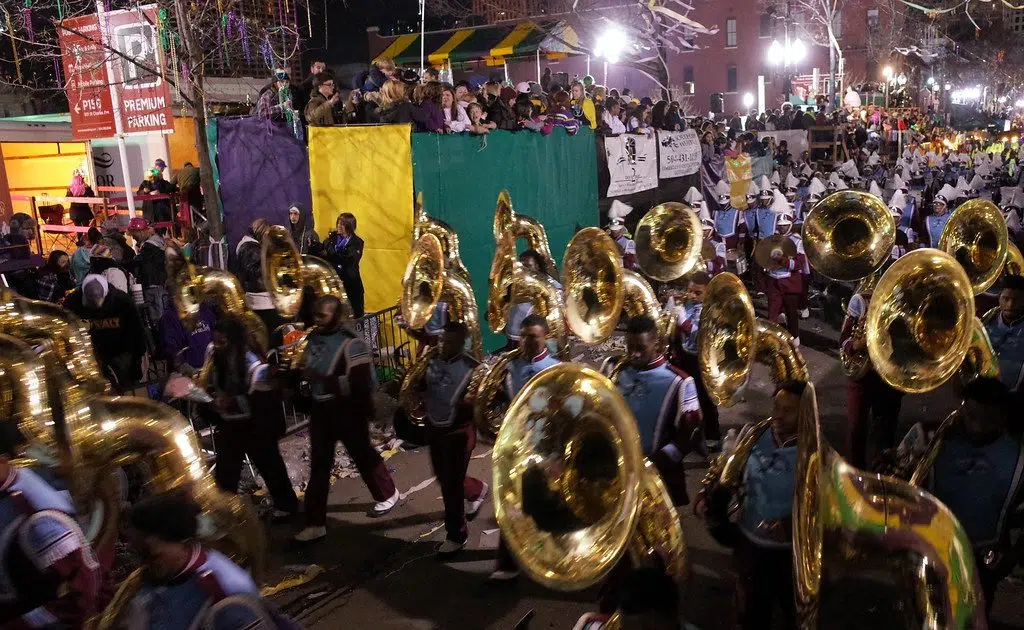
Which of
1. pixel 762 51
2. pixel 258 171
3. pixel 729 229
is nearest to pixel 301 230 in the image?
pixel 258 171

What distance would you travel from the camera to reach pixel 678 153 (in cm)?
1677

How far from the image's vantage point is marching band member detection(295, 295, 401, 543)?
20.1 ft

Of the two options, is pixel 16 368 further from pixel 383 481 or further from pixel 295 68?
pixel 295 68

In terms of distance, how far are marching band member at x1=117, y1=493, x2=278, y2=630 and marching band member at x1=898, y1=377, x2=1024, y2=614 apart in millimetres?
3286

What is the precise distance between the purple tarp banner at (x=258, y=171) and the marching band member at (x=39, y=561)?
277 inches

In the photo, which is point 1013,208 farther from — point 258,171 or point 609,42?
point 258,171

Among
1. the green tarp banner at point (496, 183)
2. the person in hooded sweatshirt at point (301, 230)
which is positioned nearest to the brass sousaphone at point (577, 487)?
the person in hooded sweatshirt at point (301, 230)

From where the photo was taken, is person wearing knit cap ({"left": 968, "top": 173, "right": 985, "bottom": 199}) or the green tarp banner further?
person wearing knit cap ({"left": 968, "top": 173, "right": 985, "bottom": 199})

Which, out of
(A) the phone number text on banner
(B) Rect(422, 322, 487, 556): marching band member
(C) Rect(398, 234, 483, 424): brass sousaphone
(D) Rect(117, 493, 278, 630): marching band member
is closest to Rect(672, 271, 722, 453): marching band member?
(C) Rect(398, 234, 483, 424): brass sousaphone

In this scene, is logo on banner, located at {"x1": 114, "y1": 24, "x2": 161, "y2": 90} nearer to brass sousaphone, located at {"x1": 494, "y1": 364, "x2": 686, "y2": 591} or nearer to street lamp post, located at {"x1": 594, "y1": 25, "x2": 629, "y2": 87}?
brass sousaphone, located at {"x1": 494, "y1": 364, "x2": 686, "y2": 591}

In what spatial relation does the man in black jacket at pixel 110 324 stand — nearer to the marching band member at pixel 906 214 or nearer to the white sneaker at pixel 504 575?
the white sneaker at pixel 504 575

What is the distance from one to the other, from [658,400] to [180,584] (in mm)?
3006

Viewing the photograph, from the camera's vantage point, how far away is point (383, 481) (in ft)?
21.9

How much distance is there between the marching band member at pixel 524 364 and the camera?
17.7 ft
